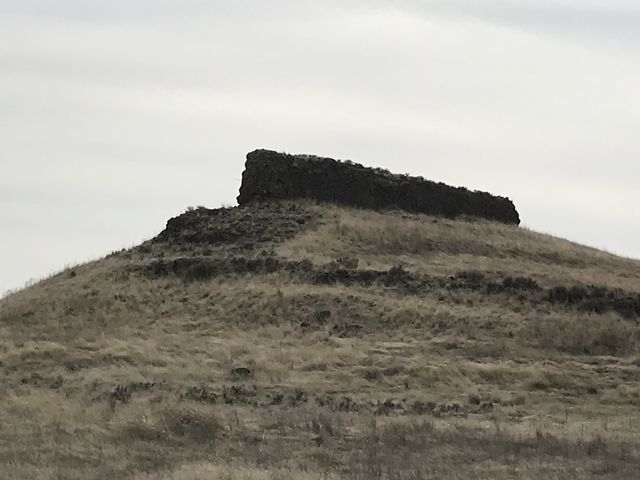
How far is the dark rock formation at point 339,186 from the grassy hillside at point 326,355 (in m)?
1.33

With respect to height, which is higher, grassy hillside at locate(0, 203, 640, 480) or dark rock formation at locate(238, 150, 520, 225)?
dark rock formation at locate(238, 150, 520, 225)

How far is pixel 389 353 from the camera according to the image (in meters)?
21.1

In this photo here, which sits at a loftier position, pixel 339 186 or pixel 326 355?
pixel 339 186

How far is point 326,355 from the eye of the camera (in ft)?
68.5

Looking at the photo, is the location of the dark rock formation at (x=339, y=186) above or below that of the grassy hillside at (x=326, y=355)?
above

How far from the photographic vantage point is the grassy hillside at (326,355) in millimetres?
11023

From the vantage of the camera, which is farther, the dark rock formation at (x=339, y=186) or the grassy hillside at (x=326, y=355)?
the dark rock formation at (x=339, y=186)

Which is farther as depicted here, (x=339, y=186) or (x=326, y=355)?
(x=339, y=186)

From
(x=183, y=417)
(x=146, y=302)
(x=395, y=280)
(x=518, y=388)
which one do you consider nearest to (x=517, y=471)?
(x=183, y=417)

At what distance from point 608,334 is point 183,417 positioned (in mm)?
13112

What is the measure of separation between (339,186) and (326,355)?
→ 1694 centimetres

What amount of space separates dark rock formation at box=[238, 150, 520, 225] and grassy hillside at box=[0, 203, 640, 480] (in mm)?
1332

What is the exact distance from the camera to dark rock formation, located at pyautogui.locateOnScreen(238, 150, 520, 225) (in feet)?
120

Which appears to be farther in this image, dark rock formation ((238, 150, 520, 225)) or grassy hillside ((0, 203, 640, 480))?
dark rock formation ((238, 150, 520, 225))
